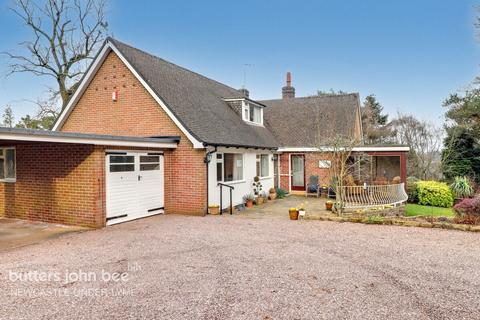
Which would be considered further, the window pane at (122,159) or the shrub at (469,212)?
the window pane at (122,159)

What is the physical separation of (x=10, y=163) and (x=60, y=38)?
1495cm

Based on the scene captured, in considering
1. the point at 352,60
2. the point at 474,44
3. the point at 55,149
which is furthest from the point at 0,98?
the point at 474,44

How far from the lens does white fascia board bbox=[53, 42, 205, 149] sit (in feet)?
38.3

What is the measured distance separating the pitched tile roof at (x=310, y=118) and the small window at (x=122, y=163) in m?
11.1

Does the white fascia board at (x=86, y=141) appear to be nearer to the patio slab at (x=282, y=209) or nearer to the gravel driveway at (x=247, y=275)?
the gravel driveway at (x=247, y=275)

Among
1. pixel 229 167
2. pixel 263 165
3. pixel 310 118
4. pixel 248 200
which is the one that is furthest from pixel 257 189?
pixel 310 118

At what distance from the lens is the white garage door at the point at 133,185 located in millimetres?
10102

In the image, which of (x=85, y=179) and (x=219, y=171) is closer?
(x=85, y=179)

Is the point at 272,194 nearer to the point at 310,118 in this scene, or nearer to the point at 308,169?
the point at 308,169

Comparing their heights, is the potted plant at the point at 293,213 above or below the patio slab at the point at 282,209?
above

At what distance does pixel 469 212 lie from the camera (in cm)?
1019

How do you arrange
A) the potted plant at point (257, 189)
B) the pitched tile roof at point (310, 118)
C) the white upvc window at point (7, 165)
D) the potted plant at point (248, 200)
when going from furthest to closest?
the pitched tile roof at point (310, 118), the potted plant at point (257, 189), the potted plant at point (248, 200), the white upvc window at point (7, 165)

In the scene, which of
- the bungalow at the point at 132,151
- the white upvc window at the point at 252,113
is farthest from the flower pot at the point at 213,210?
the white upvc window at the point at 252,113

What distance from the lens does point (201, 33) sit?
20766 mm
